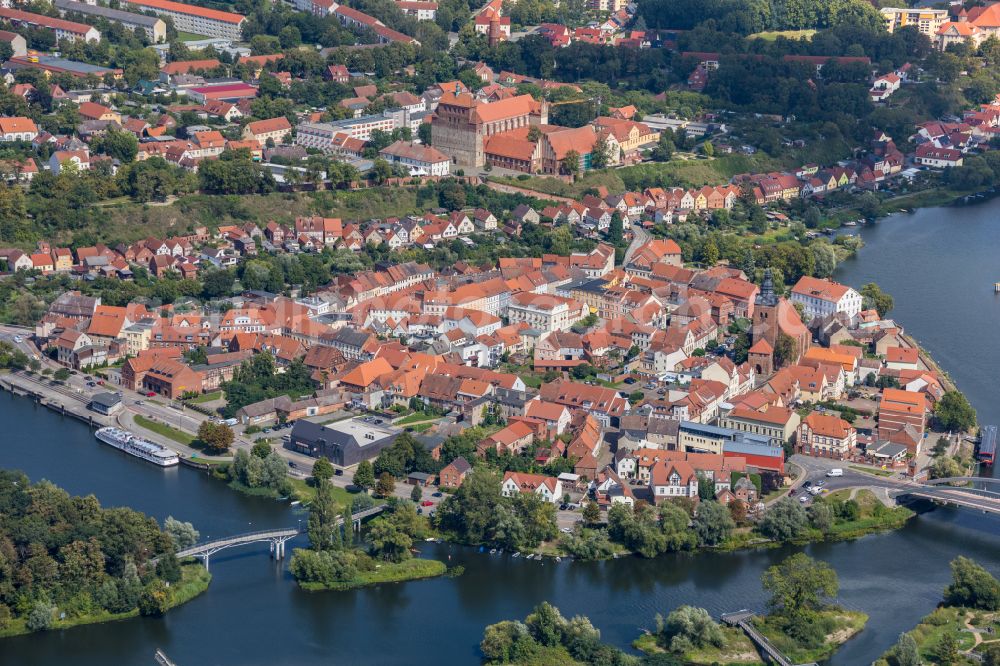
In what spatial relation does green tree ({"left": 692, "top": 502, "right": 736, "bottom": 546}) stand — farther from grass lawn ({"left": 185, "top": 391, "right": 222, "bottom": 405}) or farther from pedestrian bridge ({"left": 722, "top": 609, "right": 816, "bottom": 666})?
grass lawn ({"left": 185, "top": 391, "right": 222, "bottom": 405})

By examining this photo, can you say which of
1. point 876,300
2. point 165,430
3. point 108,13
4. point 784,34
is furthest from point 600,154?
point 108,13

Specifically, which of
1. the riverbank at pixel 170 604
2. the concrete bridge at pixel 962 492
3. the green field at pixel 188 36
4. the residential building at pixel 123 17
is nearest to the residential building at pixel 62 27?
the residential building at pixel 123 17

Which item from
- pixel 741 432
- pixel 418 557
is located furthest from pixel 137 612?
pixel 741 432

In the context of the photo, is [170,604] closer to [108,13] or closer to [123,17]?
[123,17]

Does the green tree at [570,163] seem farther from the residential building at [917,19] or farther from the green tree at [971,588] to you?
the green tree at [971,588]

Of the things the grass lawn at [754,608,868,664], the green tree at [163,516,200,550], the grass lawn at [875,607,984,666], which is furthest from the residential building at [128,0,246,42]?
the grass lawn at [875,607,984,666]
